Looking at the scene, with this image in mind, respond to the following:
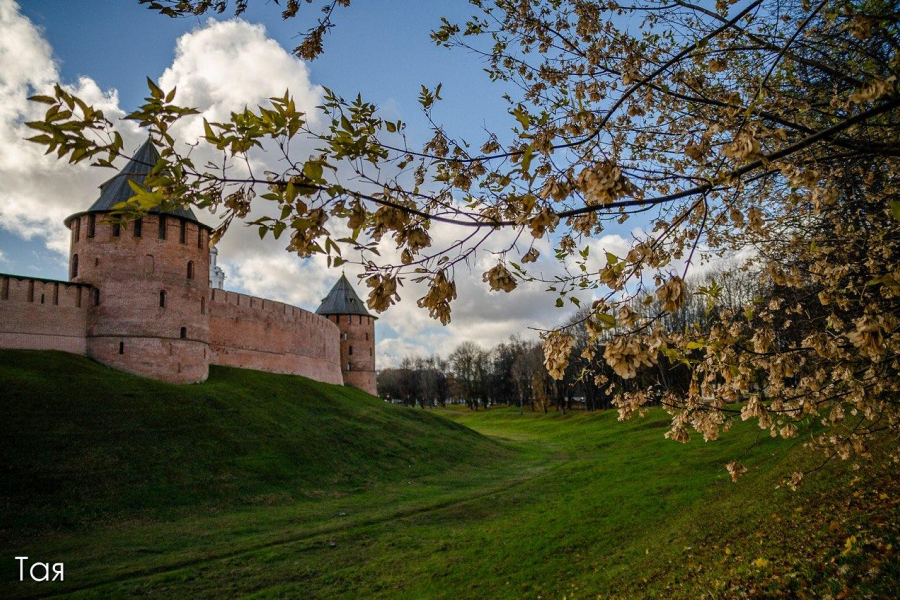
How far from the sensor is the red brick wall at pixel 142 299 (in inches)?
1007

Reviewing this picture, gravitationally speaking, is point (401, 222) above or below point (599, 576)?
above

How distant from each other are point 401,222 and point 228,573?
1141cm

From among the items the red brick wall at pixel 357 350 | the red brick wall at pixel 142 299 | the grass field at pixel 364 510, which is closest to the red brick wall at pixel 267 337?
the red brick wall at pixel 142 299

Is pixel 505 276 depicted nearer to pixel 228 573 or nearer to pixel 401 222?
pixel 401 222

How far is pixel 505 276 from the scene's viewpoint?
2.86 meters

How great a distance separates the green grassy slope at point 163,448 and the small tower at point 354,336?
20.7 meters

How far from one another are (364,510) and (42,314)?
18827mm

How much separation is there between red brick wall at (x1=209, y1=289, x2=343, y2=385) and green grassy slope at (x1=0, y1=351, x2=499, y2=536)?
3793mm

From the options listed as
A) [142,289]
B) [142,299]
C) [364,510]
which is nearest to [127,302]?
[142,299]

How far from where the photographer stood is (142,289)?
26312mm

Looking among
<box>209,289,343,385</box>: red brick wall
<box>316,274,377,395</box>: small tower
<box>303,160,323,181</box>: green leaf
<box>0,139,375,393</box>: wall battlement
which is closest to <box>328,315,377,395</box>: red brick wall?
<box>316,274,377,395</box>: small tower

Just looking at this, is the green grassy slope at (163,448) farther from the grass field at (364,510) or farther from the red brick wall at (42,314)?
the red brick wall at (42,314)

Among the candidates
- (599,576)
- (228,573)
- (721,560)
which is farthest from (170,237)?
(721,560)

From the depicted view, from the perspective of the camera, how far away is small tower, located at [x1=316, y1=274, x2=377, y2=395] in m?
51.3
